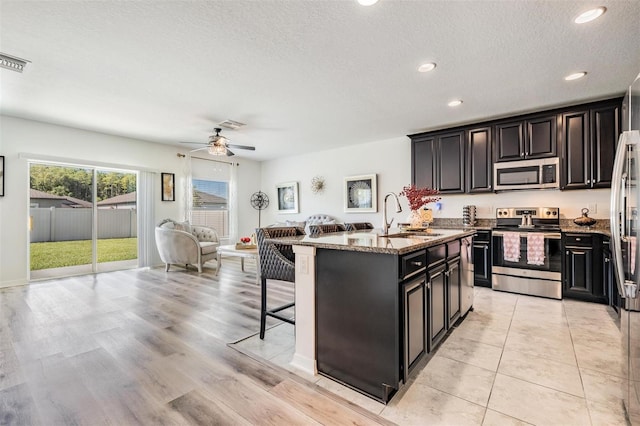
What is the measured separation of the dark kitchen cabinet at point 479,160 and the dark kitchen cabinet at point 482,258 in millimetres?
750

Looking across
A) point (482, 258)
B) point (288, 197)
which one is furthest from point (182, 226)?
point (482, 258)

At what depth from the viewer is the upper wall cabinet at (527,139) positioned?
3.97 metres

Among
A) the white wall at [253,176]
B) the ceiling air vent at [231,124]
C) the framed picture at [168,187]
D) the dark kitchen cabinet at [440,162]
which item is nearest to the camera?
the white wall at [253,176]

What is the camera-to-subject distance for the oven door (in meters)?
3.73

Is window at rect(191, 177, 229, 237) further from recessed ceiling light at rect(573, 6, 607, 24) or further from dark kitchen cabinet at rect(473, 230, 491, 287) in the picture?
recessed ceiling light at rect(573, 6, 607, 24)

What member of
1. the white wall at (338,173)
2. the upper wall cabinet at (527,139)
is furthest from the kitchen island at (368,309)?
the white wall at (338,173)

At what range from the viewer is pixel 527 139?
4.12 meters

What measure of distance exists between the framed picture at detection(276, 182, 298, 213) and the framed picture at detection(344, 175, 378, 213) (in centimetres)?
154

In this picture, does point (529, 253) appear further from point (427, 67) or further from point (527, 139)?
point (427, 67)

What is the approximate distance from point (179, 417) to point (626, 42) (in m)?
4.32

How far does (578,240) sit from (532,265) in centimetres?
59

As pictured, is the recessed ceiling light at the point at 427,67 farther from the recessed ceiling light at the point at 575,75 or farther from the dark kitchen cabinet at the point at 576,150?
the dark kitchen cabinet at the point at 576,150

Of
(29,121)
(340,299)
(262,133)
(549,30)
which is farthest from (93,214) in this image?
(549,30)

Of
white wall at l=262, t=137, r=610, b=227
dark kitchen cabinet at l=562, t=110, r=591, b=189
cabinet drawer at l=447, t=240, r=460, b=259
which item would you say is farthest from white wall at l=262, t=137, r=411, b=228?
cabinet drawer at l=447, t=240, r=460, b=259
